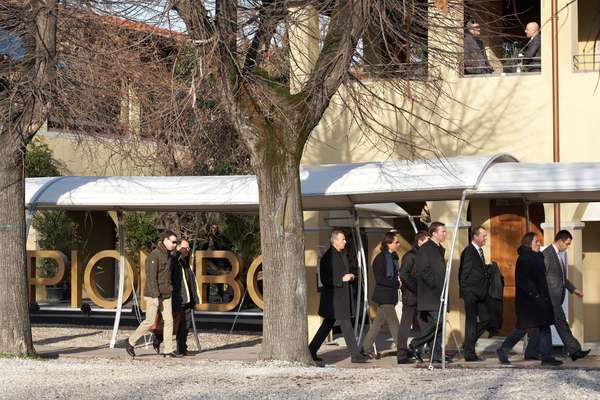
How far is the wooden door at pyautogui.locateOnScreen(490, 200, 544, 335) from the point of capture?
70.6ft

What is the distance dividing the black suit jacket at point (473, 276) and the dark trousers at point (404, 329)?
0.74m

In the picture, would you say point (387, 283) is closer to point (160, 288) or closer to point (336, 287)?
point (336, 287)

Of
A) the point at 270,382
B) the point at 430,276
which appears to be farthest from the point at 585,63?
the point at 270,382

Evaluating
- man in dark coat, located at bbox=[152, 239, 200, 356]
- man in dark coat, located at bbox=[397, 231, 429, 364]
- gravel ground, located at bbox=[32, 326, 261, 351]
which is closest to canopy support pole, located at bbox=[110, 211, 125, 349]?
gravel ground, located at bbox=[32, 326, 261, 351]

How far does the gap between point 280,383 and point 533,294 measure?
14.3 ft

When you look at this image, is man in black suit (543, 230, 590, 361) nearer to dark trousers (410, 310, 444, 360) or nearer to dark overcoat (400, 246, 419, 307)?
dark trousers (410, 310, 444, 360)

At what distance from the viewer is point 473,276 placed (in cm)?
1595

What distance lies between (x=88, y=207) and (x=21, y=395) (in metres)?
7.27

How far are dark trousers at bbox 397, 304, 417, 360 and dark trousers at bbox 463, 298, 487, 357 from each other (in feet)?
2.36

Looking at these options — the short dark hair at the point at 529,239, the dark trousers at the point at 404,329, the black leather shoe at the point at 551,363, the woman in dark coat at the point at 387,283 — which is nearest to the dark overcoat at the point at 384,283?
the woman in dark coat at the point at 387,283

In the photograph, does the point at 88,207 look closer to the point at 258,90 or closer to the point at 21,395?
the point at 258,90

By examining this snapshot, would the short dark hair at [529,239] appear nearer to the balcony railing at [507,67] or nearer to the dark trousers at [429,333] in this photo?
the dark trousers at [429,333]

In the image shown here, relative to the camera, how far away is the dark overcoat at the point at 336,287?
52.0 feet

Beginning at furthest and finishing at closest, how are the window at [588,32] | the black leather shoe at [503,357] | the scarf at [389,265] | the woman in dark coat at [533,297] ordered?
1. the window at [588,32]
2. the scarf at [389,265]
3. the black leather shoe at [503,357]
4. the woman in dark coat at [533,297]
